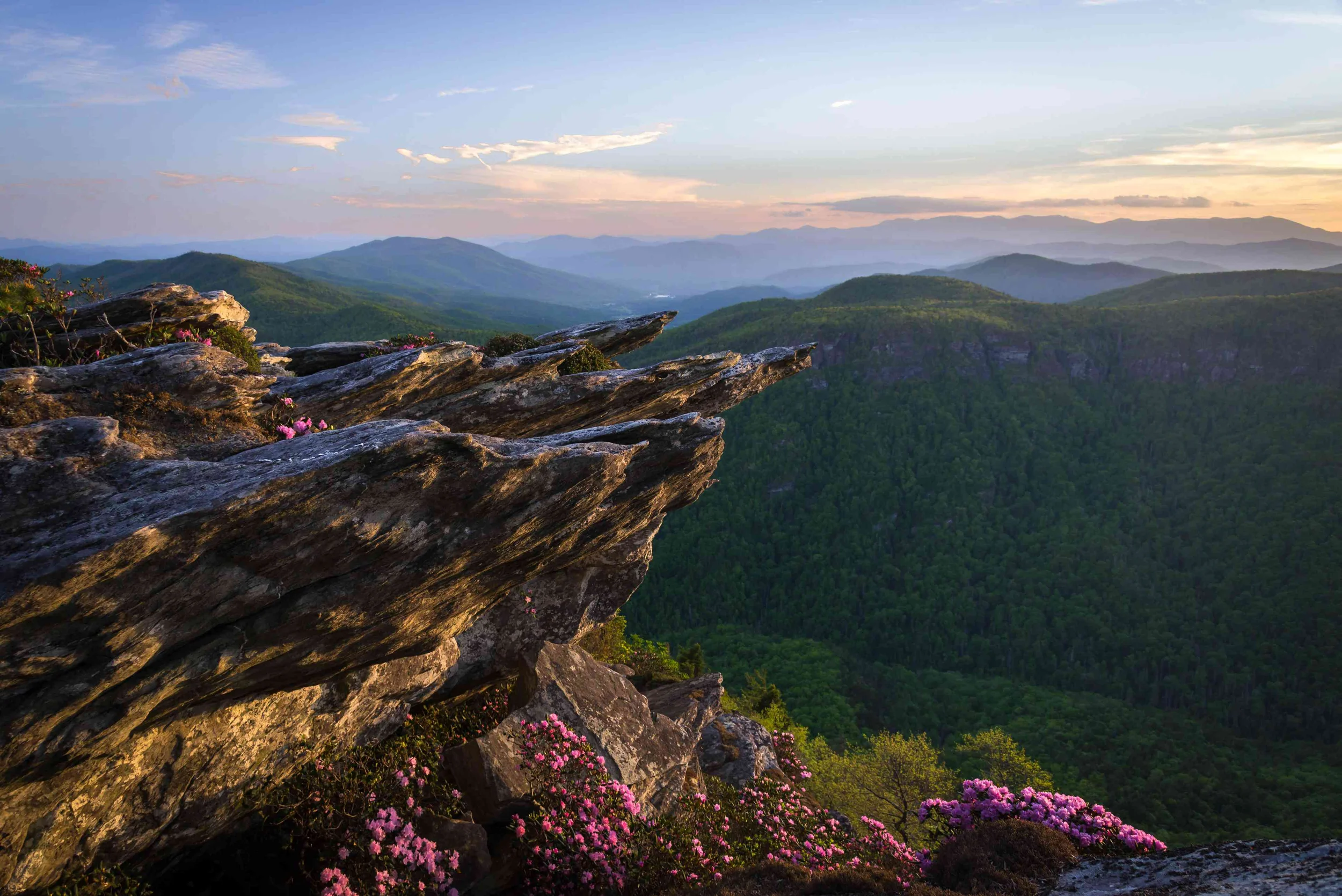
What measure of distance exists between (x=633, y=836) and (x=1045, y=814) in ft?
37.3

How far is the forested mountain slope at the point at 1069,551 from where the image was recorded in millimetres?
107188

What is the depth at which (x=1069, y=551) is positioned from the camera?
14688 centimetres

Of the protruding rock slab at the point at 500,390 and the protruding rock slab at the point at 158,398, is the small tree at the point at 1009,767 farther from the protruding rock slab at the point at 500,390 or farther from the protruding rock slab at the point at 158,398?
the protruding rock slab at the point at 158,398

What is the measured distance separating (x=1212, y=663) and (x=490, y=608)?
6091 inches

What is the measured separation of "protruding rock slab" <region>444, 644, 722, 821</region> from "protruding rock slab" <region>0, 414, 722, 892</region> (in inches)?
152

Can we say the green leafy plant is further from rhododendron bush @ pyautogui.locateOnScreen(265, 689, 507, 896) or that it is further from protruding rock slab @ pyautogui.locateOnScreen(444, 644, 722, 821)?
rhododendron bush @ pyautogui.locateOnScreen(265, 689, 507, 896)

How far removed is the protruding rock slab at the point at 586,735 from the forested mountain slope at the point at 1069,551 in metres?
83.5

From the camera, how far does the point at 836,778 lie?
50.9 meters

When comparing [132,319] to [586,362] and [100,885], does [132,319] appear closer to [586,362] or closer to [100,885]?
[586,362]

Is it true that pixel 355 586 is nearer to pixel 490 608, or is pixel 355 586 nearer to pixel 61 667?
pixel 61 667

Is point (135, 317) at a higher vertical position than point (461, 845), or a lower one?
higher

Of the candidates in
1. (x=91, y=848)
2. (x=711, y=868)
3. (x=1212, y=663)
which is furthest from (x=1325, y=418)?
(x=91, y=848)

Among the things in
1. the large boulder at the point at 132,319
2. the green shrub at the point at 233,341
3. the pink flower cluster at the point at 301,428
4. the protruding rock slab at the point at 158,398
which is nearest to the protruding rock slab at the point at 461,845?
the pink flower cluster at the point at 301,428

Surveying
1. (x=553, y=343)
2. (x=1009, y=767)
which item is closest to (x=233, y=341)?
(x=553, y=343)
